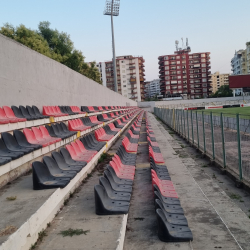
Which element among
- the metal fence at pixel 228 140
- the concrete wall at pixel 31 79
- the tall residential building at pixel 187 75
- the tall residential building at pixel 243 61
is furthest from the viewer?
the tall residential building at pixel 187 75

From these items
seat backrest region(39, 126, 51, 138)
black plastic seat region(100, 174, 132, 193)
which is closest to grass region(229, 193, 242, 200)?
black plastic seat region(100, 174, 132, 193)

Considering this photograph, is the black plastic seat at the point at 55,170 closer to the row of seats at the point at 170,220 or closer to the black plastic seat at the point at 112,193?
the black plastic seat at the point at 112,193

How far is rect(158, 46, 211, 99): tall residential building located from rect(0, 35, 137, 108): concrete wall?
9132cm

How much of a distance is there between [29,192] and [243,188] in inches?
172

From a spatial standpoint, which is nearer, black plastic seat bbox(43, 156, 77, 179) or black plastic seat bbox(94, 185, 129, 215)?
black plastic seat bbox(94, 185, 129, 215)

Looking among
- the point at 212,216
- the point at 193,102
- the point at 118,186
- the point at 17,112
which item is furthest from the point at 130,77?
the point at 212,216

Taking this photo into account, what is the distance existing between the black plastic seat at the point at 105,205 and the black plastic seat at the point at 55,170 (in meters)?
0.45

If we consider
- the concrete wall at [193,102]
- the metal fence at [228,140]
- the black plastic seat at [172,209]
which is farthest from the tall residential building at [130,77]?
the black plastic seat at [172,209]

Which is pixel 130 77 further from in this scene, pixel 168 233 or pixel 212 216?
pixel 168 233

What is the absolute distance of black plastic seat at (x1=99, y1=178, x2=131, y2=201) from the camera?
139 inches

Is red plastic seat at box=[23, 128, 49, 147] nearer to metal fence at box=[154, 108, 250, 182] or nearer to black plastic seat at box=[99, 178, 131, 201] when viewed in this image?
black plastic seat at box=[99, 178, 131, 201]

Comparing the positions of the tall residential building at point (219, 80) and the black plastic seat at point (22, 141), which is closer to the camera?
the black plastic seat at point (22, 141)

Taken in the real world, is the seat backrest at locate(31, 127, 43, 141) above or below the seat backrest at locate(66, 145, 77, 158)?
above

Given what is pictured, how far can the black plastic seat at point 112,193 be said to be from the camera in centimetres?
352
